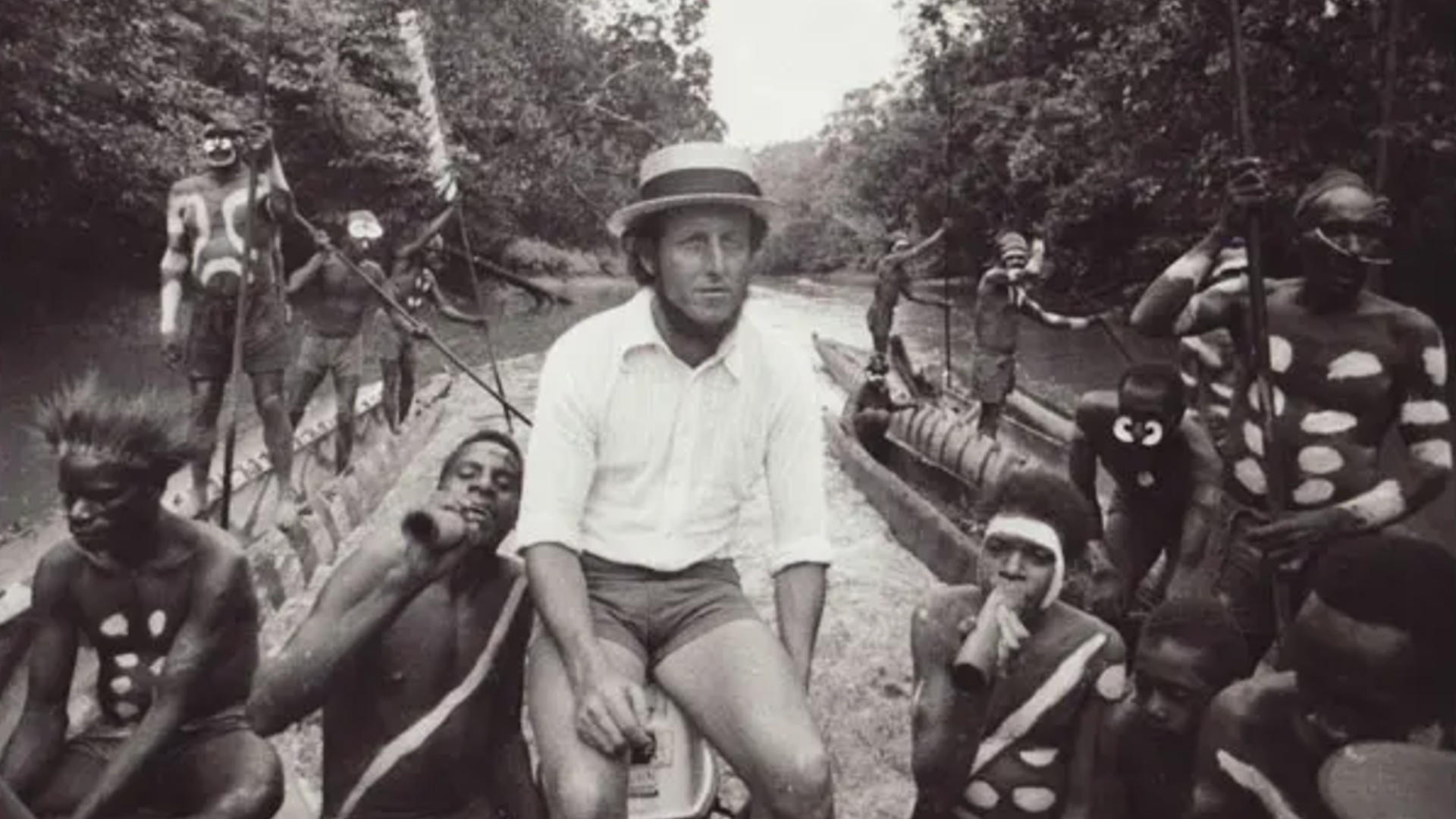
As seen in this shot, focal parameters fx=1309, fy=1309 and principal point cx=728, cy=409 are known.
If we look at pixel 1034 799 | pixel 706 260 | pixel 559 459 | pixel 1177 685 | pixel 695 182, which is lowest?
pixel 1034 799

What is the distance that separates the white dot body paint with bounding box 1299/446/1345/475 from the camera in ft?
11.4

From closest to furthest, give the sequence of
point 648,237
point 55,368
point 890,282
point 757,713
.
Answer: point 757,713 < point 648,237 < point 55,368 < point 890,282

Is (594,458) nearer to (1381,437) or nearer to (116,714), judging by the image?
(116,714)

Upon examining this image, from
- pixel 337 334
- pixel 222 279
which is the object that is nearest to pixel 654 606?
pixel 222 279

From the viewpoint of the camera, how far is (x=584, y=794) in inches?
87.4

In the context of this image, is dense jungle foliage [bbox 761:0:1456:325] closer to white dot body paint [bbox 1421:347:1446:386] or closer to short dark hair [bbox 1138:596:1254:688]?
white dot body paint [bbox 1421:347:1446:386]

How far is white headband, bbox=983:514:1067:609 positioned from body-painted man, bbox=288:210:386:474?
21.5 ft

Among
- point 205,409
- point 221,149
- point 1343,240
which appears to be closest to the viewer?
point 1343,240

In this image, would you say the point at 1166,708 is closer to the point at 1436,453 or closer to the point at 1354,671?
the point at 1354,671

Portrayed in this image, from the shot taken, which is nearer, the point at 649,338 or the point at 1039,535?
the point at 649,338

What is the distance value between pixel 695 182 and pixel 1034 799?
5.13 ft

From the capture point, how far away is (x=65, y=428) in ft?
9.11

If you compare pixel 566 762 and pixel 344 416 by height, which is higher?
pixel 566 762

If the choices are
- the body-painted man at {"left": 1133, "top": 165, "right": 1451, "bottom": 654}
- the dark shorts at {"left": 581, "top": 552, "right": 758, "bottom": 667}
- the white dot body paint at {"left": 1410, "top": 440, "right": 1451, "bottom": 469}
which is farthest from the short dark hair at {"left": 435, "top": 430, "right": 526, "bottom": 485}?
the white dot body paint at {"left": 1410, "top": 440, "right": 1451, "bottom": 469}
